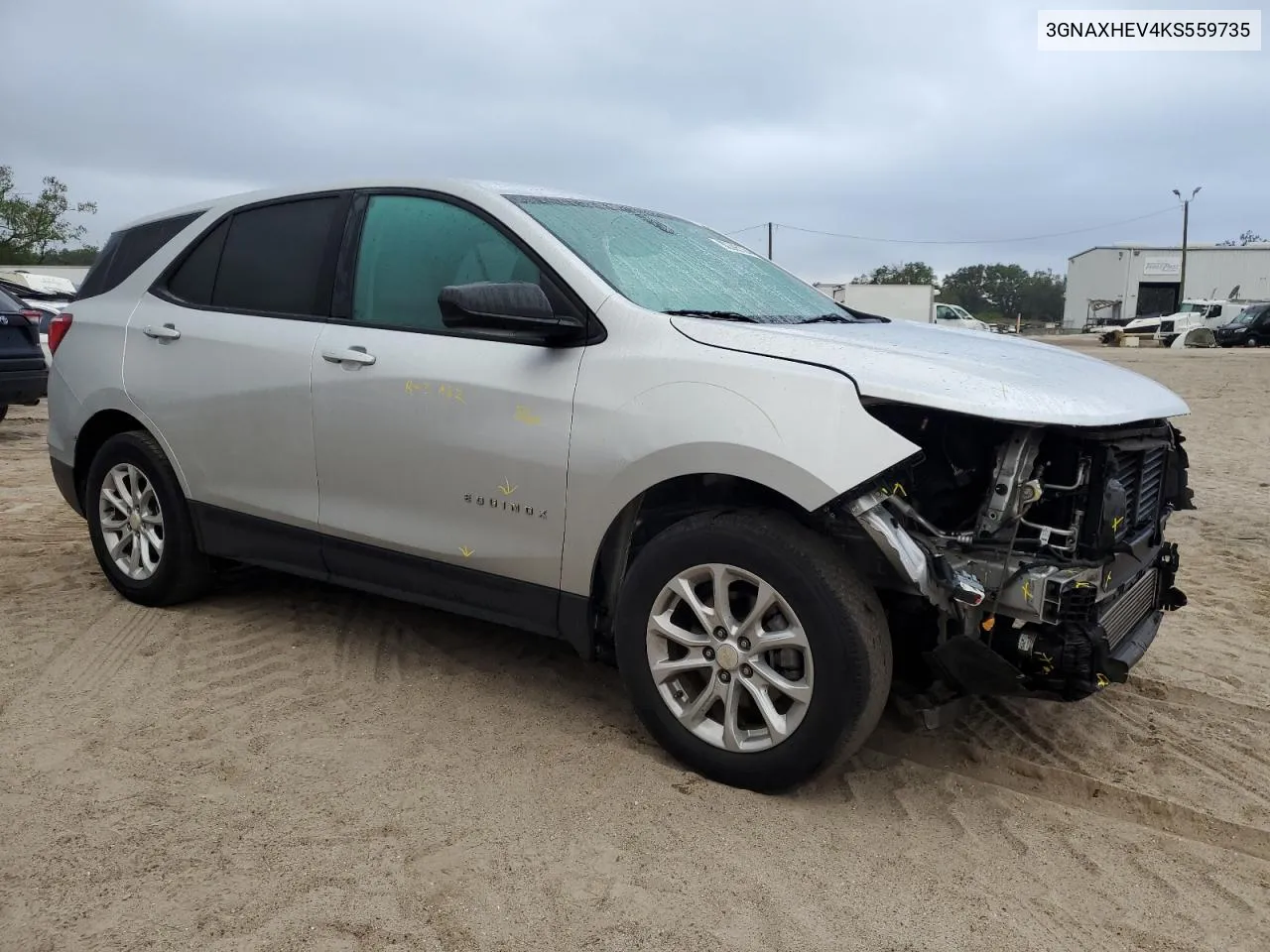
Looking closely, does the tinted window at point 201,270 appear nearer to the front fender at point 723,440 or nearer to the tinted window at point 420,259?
the tinted window at point 420,259

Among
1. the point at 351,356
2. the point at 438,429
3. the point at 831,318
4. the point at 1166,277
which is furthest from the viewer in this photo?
the point at 1166,277

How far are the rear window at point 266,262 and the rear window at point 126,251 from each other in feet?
0.81

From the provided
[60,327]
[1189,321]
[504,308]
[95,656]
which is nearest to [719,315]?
[504,308]

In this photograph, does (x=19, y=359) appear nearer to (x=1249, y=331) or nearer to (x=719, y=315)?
(x=719, y=315)

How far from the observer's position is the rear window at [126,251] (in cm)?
459

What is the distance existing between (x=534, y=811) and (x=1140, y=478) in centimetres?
215

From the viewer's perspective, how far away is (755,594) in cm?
297

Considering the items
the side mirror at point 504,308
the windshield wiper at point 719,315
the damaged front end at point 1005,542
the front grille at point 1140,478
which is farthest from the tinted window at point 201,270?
the front grille at point 1140,478

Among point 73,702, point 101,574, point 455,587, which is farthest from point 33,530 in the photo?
point 455,587

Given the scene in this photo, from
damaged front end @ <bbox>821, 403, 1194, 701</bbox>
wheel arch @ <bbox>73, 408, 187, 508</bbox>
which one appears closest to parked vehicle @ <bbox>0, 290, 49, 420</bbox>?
wheel arch @ <bbox>73, 408, 187, 508</bbox>

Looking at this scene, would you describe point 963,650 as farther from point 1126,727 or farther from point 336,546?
point 336,546

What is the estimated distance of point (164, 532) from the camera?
445 cm

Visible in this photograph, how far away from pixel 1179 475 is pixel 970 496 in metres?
1.10

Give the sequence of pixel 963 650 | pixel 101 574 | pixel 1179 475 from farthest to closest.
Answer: pixel 101 574 → pixel 1179 475 → pixel 963 650
